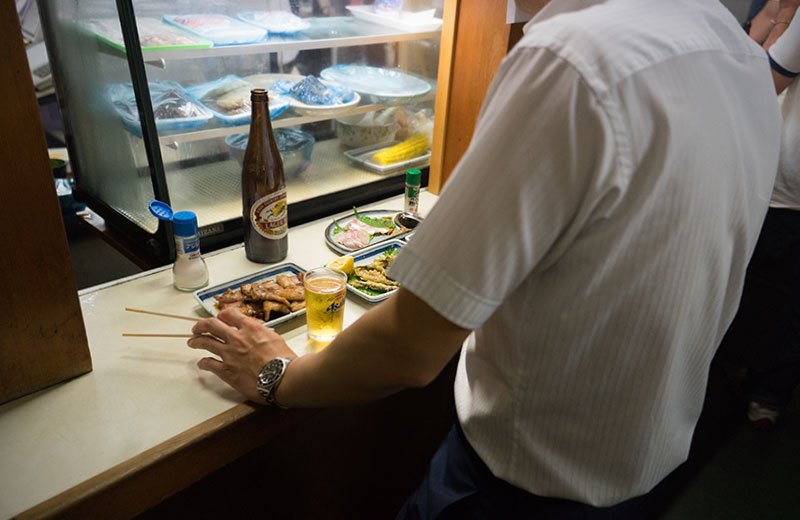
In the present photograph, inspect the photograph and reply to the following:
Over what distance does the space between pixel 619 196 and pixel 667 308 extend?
0.64ft

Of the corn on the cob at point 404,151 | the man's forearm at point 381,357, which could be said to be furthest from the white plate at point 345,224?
the man's forearm at point 381,357

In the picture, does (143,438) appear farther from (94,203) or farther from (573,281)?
(94,203)

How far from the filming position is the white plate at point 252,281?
129 centimetres

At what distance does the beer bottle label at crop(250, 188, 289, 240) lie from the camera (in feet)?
4.82

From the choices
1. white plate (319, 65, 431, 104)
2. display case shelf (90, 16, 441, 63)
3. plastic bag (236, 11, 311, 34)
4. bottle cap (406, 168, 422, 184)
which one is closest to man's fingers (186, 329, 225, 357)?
display case shelf (90, 16, 441, 63)

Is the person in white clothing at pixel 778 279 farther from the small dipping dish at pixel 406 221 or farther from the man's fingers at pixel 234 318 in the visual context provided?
the man's fingers at pixel 234 318

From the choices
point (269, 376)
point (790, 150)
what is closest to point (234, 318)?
point (269, 376)

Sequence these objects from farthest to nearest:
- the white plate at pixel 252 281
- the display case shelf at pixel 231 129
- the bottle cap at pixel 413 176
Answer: the bottle cap at pixel 413 176
the display case shelf at pixel 231 129
the white plate at pixel 252 281

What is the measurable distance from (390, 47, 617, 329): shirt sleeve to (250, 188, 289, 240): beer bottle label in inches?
34.2

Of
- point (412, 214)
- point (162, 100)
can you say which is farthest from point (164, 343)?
point (412, 214)

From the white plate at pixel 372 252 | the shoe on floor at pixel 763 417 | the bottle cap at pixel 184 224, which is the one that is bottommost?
the shoe on floor at pixel 763 417

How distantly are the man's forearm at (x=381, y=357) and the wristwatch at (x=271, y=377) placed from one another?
44 mm

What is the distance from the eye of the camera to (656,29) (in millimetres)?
643

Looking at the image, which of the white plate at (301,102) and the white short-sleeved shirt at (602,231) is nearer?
the white short-sleeved shirt at (602,231)
